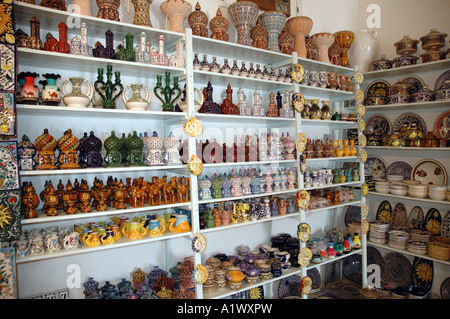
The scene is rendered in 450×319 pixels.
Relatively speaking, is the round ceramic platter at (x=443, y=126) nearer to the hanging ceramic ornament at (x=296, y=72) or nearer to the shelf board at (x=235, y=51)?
the hanging ceramic ornament at (x=296, y=72)

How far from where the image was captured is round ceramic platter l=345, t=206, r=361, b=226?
11.9 ft

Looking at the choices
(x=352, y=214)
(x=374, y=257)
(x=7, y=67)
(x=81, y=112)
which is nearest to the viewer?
(x=7, y=67)

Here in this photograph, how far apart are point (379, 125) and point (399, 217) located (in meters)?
1.07

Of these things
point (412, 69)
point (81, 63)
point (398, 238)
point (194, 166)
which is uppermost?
point (412, 69)

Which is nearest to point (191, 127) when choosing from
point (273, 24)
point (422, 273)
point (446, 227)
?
point (273, 24)

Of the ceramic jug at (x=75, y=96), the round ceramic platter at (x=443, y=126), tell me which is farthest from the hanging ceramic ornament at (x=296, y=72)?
the ceramic jug at (x=75, y=96)

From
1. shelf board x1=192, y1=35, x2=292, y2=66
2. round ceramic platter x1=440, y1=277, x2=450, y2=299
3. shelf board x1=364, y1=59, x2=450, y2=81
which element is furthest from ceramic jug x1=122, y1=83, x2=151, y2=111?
round ceramic platter x1=440, y1=277, x2=450, y2=299

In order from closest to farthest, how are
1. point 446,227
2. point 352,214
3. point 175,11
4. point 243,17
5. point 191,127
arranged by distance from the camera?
point 191,127
point 175,11
point 243,17
point 446,227
point 352,214

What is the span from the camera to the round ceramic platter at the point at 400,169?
10.7 ft

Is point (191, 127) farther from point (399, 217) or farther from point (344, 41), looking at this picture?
point (399, 217)

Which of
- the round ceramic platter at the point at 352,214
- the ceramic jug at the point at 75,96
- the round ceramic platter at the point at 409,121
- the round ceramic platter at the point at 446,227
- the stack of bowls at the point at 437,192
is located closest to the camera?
the ceramic jug at the point at 75,96

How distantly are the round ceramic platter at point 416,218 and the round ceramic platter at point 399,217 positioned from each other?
5 cm

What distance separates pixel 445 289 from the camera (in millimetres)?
2834

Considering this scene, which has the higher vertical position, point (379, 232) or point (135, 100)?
point (135, 100)
